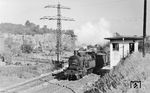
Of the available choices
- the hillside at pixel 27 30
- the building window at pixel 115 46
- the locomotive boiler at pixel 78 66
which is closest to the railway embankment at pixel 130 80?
the locomotive boiler at pixel 78 66

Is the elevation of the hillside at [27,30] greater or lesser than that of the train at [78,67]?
greater

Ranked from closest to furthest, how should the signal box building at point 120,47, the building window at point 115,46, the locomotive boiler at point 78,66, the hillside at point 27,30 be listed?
the locomotive boiler at point 78,66 < the signal box building at point 120,47 < the building window at point 115,46 < the hillside at point 27,30

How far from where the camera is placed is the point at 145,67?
52.4 feet

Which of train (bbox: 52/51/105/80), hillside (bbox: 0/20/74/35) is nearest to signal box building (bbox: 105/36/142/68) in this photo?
train (bbox: 52/51/105/80)

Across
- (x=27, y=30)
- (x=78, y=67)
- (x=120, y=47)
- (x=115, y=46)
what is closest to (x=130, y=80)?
(x=78, y=67)

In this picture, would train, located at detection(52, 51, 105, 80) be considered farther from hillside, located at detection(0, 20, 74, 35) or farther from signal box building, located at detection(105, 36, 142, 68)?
hillside, located at detection(0, 20, 74, 35)

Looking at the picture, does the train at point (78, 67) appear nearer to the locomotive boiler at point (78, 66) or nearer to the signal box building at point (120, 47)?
the locomotive boiler at point (78, 66)

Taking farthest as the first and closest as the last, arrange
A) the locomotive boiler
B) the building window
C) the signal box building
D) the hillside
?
the hillside → the building window → the signal box building → the locomotive boiler

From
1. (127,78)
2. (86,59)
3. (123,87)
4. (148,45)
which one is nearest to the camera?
(123,87)

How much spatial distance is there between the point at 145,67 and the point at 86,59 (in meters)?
11.3

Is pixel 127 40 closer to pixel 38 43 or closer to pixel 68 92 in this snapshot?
pixel 68 92

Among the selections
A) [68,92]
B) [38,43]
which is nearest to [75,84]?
[68,92]

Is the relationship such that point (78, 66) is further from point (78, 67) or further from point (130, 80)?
point (130, 80)

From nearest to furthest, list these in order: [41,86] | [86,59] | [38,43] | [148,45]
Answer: [41,86] → [86,59] → [148,45] → [38,43]
